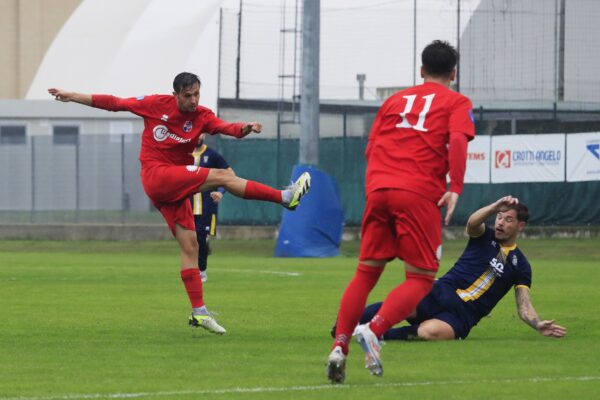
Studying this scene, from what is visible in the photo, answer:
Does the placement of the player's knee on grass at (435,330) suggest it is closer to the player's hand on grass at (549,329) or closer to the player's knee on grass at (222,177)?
the player's hand on grass at (549,329)

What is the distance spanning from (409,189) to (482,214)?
89.4 inches

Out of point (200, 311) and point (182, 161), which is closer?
point (200, 311)

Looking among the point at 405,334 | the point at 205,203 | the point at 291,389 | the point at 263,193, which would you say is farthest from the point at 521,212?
the point at 205,203

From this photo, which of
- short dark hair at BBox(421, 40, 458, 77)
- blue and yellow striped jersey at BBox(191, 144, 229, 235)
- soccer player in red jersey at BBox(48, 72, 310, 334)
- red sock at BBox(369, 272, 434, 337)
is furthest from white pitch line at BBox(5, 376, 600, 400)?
blue and yellow striped jersey at BBox(191, 144, 229, 235)

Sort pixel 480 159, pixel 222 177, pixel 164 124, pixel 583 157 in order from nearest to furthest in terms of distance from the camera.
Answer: pixel 222 177 < pixel 164 124 < pixel 583 157 < pixel 480 159

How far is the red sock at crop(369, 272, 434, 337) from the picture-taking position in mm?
8172

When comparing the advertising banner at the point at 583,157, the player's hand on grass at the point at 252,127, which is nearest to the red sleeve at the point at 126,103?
the player's hand on grass at the point at 252,127

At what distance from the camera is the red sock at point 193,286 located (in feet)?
39.0

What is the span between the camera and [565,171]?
30531mm

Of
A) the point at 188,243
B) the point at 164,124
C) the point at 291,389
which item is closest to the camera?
the point at 291,389

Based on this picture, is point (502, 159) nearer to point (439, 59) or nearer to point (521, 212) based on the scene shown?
point (521, 212)

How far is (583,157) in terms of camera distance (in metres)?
30.3

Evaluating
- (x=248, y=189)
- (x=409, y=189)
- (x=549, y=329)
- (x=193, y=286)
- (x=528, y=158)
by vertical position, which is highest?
(x=409, y=189)

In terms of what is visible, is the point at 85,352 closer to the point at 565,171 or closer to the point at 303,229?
the point at 303,229
